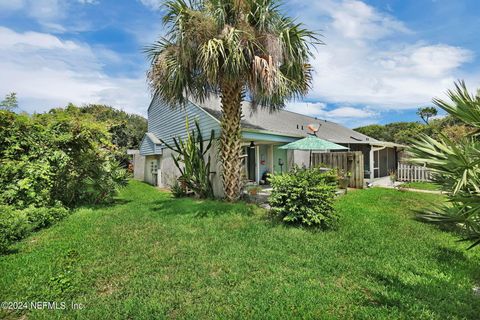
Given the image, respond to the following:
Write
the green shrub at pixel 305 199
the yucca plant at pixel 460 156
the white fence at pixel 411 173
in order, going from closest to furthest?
the yucca plant at pixel 460 156 → the green shrub at pixel 305 199 → the white fence at pixel 411 173

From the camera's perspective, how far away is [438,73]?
12.8 meters

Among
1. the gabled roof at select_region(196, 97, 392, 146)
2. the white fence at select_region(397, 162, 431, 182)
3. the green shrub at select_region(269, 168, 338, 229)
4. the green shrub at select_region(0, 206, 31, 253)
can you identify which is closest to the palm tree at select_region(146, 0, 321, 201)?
the gabled roof at select_region(196, 97, 392, 146)

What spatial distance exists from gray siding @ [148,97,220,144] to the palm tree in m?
2.37

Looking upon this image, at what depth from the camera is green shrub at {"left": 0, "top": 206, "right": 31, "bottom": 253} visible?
5216 mm

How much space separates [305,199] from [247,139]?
6404 millimetres

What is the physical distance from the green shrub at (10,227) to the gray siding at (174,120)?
22.2 feet

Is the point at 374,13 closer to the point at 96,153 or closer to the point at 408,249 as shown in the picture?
the point at 408,249

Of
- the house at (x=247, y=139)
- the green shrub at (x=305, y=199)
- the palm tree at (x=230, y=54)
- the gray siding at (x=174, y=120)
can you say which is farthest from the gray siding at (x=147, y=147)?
the green shrub at (x=305, y=199)

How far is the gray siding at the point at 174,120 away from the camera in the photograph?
12613 mm

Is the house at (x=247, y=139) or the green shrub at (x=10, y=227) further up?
the house at (x=247, y=139)

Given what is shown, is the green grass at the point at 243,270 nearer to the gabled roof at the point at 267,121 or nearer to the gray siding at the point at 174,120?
the gray siding at the point at 174,120

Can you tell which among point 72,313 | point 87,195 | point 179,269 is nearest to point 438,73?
point 179,269

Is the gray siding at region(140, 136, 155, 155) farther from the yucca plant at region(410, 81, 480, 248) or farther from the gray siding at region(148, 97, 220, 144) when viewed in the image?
the yucca plant at region(410, 81, 480, 248)

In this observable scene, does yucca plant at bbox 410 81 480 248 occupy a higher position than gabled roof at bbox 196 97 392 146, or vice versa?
gabled roof at bbox 196 97 392 146
